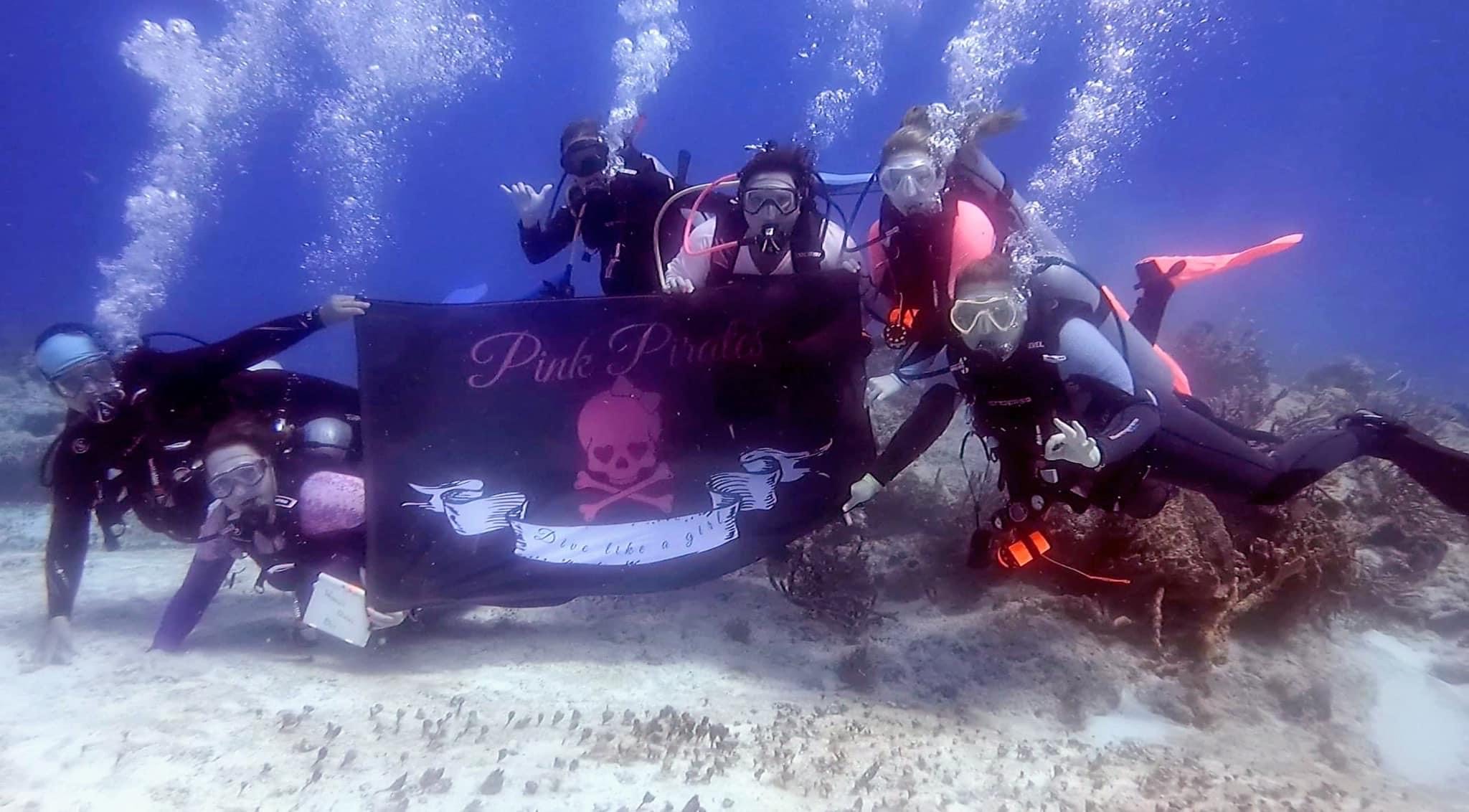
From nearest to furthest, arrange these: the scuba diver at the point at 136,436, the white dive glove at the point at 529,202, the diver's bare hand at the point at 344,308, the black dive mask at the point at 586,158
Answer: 1. the diver's bare hand at the point at 344,308
2. the scuba diver at the point at 136,436
3. the black dive mask at the point at 586,158
4. the white dive glove at the point at 529,202

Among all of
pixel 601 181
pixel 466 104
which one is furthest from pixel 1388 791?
pixel 466 104

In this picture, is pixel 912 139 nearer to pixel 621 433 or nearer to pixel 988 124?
pixel 988 124

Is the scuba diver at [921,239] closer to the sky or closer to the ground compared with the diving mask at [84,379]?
closer to the sky

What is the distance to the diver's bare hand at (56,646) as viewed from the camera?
5.14 meters

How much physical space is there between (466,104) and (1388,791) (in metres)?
65.5

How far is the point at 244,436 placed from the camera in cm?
522

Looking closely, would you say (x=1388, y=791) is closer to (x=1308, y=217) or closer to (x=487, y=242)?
(x=487, y=242)

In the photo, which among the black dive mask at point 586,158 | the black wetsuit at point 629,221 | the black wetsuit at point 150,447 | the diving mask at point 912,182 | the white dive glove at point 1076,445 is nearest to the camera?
the white dive glove at point 1076,445

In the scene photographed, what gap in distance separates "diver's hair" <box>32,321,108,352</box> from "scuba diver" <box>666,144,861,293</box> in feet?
13.3

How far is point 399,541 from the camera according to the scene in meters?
5.09

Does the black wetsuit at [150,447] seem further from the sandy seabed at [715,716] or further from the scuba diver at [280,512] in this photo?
the sandy seabed at [715,716]

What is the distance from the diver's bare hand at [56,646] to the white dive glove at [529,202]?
4.61 metres

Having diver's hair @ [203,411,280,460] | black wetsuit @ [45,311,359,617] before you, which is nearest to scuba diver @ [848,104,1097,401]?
black wetsuit @ [45,311,359,617]

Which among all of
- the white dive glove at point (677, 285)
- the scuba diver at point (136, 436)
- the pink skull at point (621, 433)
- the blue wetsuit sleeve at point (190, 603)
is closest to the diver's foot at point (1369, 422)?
the white dive glove at point (677, 285)
